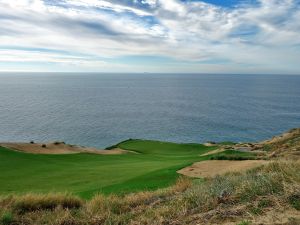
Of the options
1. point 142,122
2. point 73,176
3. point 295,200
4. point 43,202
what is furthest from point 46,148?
point 142,122

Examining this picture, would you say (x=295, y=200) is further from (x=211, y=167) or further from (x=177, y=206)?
(x=211, y=167)

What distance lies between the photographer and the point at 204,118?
322ft

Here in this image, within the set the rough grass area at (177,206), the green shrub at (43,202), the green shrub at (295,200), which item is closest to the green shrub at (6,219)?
the rough grass area at (177,206)

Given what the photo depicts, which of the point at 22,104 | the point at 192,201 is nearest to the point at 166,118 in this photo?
the point at 22,104

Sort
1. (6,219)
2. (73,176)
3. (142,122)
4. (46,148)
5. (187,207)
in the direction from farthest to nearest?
(142,122) < (46,148) < (73,176) < (187,207) < (6,219)

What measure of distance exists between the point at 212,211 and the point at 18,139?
233 feet

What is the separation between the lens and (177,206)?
8.20m

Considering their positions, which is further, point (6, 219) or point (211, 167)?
point (211, 167)

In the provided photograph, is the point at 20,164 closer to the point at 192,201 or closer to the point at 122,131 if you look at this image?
the point at 192,201

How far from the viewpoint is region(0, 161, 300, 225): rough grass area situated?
Answer: 709cm

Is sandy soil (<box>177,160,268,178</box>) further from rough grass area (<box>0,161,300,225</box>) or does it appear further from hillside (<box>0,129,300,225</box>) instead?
rough grass area (<box>0,161,300,225</box>)

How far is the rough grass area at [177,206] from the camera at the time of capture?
7094 millimetres

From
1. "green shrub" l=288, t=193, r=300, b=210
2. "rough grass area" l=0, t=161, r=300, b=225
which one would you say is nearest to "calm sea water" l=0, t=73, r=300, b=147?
"rough grass area" l=0, t=161, r=300, b=225

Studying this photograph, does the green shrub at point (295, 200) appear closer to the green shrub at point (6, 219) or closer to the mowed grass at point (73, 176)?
the green shrub at point (6, 219)
